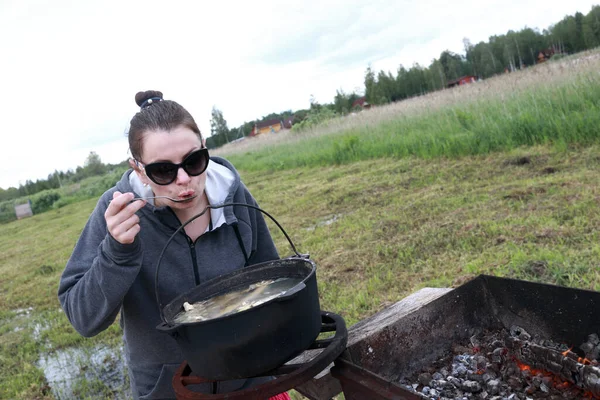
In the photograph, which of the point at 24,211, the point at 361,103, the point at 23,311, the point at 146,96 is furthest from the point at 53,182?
the point at 146,96

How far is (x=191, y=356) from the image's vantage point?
125 centimetres

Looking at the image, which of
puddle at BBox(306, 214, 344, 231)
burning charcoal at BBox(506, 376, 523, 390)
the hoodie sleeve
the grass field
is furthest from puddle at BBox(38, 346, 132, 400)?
puddle at BBox(306, 214, 344, 231)

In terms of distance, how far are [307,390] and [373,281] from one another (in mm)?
2586

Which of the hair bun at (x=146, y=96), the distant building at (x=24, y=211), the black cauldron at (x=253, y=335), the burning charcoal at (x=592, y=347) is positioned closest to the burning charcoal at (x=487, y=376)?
the burning charcoal at (x=592, y=347)

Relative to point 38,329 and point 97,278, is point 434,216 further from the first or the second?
point 38,329

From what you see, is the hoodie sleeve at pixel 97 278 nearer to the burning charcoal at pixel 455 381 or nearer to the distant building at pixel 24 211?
the burning charcoal at pixel 455 381

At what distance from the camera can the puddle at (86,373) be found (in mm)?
3740

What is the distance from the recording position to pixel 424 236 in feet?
16.0

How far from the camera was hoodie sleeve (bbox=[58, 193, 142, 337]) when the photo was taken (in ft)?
4.83

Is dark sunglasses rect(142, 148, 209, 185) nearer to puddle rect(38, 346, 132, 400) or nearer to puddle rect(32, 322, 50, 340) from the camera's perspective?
puddle rect(38, 346, 132, 400)

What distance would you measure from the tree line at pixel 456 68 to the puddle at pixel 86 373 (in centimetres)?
3837

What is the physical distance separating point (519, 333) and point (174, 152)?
1447 mm

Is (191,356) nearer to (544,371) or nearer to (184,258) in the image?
(184,258)

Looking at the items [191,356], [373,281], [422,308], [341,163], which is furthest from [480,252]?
[341,163]
